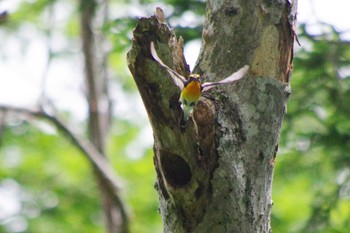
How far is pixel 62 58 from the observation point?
10438 millimetres

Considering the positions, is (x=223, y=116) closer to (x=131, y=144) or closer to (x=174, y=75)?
(x=174, y=75)

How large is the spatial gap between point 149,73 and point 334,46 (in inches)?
108

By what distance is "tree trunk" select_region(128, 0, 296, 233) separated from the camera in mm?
2301

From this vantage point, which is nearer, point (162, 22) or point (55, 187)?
point (162, 22)

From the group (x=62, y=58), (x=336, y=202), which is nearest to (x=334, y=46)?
(x=336, y=202)

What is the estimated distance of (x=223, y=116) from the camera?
8.09ft

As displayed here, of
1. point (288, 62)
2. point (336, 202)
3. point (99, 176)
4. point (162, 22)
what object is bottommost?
point (162, 22)

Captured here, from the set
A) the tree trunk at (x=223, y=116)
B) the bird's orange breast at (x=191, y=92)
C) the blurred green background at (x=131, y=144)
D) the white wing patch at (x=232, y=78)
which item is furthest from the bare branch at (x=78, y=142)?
the bird's orange breast at (x=191, y=92)

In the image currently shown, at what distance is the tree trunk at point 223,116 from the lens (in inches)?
90.6

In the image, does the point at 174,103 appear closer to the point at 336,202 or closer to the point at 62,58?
the point at 336,202

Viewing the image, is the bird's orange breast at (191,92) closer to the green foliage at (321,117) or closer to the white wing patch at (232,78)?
the white wing patch at (232,78)

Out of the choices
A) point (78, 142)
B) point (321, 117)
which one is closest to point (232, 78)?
point (321, 117)

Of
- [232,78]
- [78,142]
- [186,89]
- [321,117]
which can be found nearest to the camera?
[186,89]

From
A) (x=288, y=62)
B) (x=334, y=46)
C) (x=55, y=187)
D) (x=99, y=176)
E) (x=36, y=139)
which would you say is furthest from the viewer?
(x=36, y=139)
